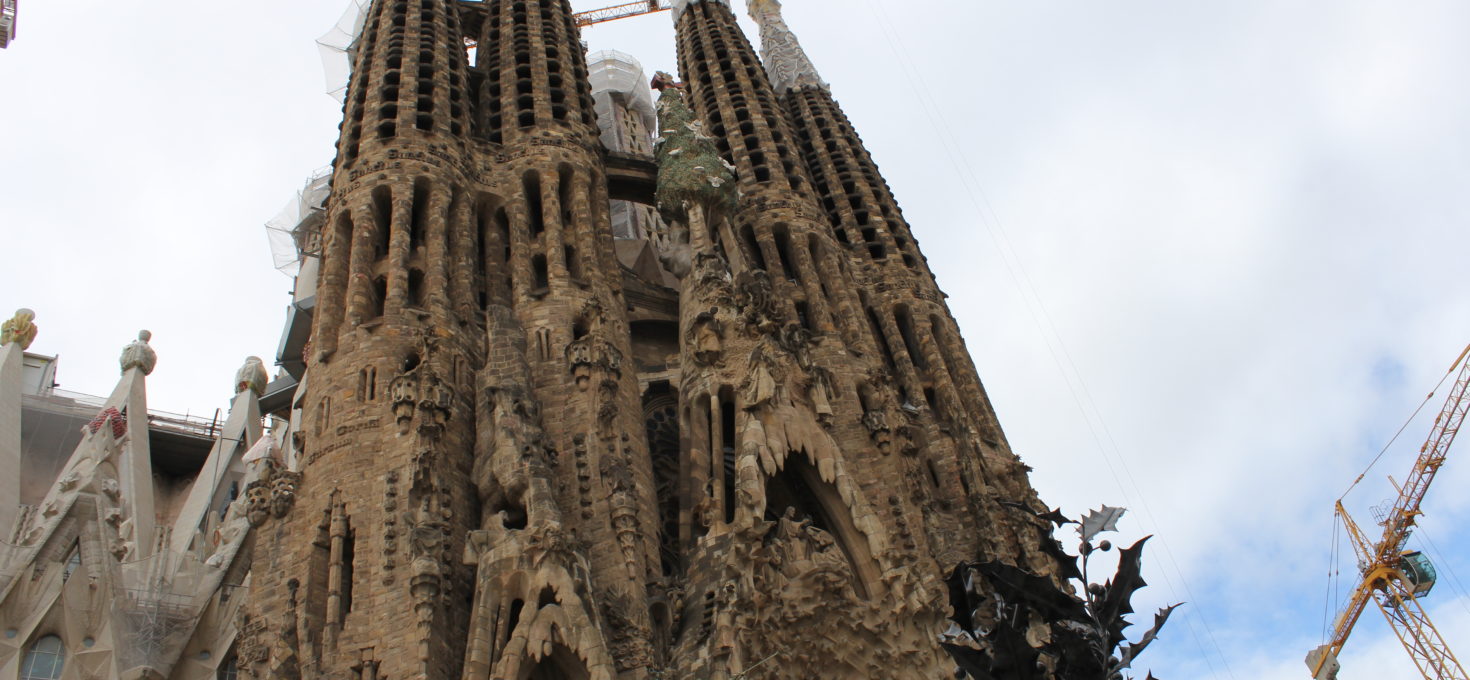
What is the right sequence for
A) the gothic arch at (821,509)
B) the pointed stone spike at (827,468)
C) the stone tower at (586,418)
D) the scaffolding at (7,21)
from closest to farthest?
1. the stone tower at (586,418)
2. the gothic arch at (821,509)
3. the pointed stone spike at (827,468)
4. the scaffolding at (7,21)

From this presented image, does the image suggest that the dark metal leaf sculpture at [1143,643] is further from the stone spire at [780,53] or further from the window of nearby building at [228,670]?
the stone spire at [780,53]

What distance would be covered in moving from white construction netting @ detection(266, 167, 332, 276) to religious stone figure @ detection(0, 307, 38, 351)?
6.45 metres

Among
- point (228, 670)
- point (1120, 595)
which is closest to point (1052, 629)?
point (1120, 595)

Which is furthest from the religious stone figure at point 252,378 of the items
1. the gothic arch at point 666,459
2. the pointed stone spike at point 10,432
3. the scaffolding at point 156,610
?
the gothic arch at point 666,459

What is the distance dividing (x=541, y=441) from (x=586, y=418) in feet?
5.21

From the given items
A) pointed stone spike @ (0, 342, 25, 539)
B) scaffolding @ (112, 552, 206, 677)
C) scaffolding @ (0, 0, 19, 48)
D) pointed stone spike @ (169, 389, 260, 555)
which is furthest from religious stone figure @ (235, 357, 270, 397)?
scaffolding @ (112, 552, 206, 677)

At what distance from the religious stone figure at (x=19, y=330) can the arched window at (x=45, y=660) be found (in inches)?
451

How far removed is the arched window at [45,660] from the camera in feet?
67.2

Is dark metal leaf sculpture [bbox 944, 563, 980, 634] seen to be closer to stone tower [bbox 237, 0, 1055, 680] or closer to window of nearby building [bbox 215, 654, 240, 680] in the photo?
stone tower [bbox 237, 0, 1055, 680]

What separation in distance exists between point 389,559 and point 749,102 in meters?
19.7

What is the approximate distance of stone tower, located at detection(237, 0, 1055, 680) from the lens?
1616 centimetres

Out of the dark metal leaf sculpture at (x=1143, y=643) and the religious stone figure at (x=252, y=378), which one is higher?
the religious stone figure at (x=252, y=378)

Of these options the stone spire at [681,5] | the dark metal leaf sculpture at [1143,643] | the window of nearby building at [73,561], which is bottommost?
the dark metal leaf sculpture at [1143,643]

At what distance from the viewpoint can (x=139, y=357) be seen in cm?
3216
